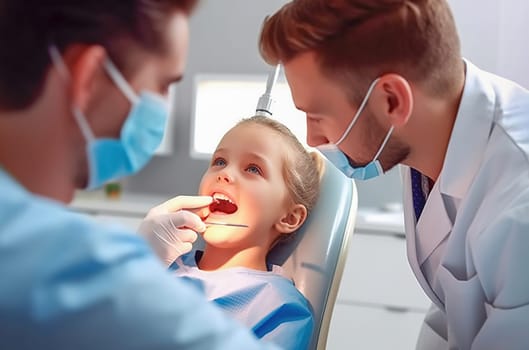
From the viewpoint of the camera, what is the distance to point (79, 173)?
2.52 ft

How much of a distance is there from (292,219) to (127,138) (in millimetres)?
804

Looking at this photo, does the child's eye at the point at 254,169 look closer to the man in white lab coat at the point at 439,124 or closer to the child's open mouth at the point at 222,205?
the child's open mouth at the point at 222,205

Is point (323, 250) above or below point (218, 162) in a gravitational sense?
below

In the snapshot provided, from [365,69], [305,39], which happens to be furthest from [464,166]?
[305,39]

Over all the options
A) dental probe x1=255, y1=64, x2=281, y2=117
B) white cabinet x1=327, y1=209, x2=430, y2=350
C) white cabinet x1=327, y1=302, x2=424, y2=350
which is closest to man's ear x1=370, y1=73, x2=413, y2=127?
dental probe x1=255, y1=64, x2=281, y2=117

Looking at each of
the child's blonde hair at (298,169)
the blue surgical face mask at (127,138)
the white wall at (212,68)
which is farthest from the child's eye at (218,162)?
the white wall at (212,68)

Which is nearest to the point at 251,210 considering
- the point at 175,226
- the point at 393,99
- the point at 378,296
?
A: the point at 175,226

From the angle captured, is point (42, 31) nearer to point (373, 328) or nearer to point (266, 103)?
point (266, 103)

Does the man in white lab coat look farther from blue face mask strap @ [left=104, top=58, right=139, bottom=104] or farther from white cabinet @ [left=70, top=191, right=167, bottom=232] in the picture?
white cabinet @ [left=70, top=191, right=167, bottom=232]

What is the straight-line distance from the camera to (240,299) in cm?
139

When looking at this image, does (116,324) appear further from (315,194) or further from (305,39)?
(315,194)

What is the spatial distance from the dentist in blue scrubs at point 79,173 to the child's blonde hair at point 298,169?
0.79m

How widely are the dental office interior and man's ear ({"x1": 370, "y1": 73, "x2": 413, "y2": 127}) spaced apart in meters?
0.61

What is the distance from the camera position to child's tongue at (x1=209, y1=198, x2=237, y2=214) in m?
1.51
